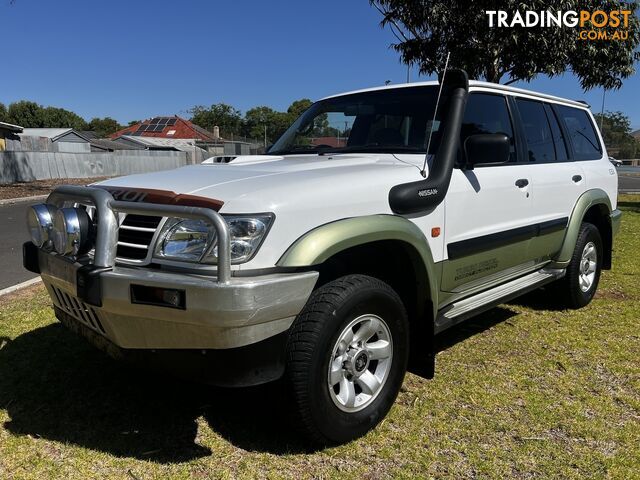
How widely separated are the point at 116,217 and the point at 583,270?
4313 millimetres

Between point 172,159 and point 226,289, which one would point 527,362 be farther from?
point 172,159

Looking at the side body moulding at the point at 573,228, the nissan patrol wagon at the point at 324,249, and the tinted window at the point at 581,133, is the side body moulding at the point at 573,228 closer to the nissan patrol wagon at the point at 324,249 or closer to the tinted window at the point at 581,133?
the tinted window at the point at 581,133

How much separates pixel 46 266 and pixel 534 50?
10603 mm

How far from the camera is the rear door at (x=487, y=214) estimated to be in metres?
3.25

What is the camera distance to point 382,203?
2.74 meters

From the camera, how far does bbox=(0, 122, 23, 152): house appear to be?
112 ft

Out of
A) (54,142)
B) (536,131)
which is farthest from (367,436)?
(54,142)

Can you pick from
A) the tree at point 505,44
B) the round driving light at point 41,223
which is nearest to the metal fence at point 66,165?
the tree at point 505,44

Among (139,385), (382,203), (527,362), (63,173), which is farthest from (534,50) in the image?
(63,173)

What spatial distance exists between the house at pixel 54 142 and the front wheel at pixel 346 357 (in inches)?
1525

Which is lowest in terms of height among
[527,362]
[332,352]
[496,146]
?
[527,362]

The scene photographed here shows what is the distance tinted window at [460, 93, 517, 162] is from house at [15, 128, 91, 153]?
3817 cm

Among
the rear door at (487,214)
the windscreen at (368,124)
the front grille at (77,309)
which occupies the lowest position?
the front grille at (77,309)

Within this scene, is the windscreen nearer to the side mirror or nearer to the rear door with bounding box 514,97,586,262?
the side mirror
